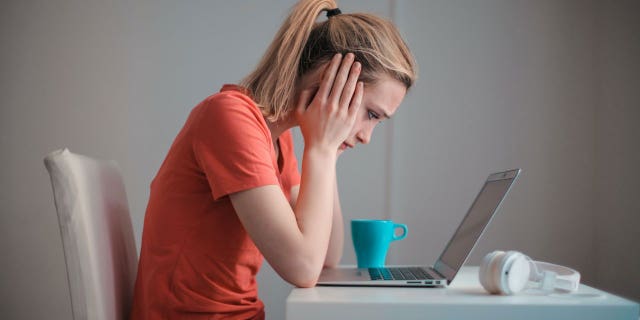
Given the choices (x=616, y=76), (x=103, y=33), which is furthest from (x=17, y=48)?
(x=616, y=76)

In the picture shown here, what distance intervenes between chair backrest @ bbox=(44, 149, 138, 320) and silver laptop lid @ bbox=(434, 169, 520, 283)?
53cm

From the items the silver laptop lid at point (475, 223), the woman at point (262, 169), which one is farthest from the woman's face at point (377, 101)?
the silver laptop lid at point (475, 223)

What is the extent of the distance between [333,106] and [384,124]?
3.79ft

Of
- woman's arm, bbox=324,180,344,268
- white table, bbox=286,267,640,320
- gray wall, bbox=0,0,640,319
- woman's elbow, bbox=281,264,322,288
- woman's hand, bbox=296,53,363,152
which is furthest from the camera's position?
gray wall, bbox=0,0,640,319

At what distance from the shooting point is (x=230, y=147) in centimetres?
Result: 89

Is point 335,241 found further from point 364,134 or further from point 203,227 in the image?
point 203,227

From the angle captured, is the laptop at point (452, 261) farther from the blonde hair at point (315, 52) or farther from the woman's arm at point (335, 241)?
the blonde hair at point (315, 52)

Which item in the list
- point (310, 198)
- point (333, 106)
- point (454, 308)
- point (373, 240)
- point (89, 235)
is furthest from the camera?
point (373, 240)

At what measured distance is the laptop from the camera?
2.91 ft

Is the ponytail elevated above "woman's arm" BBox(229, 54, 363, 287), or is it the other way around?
the ponytail

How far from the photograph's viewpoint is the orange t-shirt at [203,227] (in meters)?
0.90

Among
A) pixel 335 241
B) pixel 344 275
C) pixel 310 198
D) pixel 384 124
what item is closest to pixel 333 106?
pixel 310 198

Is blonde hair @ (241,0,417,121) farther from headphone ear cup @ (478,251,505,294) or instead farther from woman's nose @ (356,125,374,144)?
headphone ear cup @ (478,251,505,294)

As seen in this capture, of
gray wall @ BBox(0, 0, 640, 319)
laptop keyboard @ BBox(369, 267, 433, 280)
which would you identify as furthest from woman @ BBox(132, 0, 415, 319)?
gray wall @ BBox(0, 0, 640, 319)
